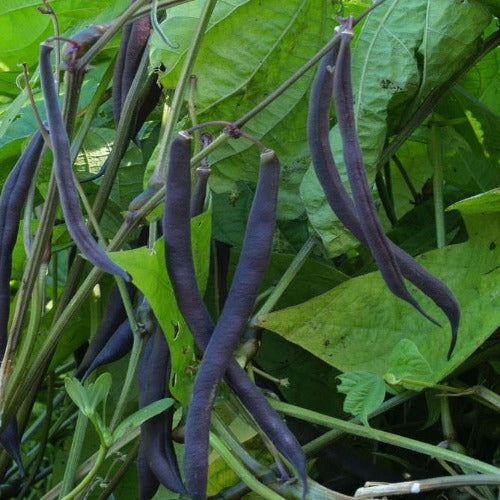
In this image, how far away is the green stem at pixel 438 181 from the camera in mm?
766

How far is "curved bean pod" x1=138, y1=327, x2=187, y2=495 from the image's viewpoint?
61cm

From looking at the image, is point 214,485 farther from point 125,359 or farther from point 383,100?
point 383,100

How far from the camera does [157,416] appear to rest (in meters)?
0.62

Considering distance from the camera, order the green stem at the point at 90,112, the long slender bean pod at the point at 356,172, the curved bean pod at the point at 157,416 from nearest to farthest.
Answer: the long slender bean pod at the point at 356,172
the curved bean pod at the point at 157,416
the green stem at the point at 90,112

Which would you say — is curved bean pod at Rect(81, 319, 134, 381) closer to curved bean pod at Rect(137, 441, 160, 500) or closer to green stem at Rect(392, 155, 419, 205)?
curved bean pod at Rect(137, 441, 160, 500)

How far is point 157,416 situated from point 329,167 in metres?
0.21

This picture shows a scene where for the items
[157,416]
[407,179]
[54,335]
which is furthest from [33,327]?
[407,179]

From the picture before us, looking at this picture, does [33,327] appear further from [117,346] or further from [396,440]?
[396,440]

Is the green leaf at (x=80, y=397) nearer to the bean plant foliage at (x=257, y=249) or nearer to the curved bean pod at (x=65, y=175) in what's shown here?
the bean plant foliage at (x=257, y=249)

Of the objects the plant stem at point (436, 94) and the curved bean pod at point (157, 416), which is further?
the plant stem at point (436, 94)

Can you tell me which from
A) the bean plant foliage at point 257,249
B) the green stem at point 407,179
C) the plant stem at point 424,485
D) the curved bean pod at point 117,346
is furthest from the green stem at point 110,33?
the green stem at point 407,179

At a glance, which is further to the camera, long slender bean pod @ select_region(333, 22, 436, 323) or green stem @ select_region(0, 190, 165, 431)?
green stem @ select_region(0, 190, 165, 431)

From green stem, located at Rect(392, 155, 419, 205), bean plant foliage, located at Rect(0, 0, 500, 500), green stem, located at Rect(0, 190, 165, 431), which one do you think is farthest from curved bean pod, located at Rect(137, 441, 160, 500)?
green stem, located at Rect(392, 155, 419, 205)

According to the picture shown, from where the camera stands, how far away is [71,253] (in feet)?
2.83
